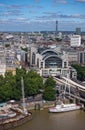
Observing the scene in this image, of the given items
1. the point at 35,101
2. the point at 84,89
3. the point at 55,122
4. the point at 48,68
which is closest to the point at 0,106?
the point at 35,101

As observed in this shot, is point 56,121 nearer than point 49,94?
Yes

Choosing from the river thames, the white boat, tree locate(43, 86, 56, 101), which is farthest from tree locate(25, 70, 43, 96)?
the white boat

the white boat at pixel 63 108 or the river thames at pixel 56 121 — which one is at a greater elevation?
the white boat at pixel 63 108

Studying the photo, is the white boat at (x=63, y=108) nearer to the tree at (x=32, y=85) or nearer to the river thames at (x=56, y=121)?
the river thames at (x=56, y=121)

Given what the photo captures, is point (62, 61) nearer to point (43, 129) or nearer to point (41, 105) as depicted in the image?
point (41, 105)

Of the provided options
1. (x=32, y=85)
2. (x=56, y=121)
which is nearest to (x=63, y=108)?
(x=56, y=121)

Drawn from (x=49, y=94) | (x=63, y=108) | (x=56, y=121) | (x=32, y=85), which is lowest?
(x=56, y=121)

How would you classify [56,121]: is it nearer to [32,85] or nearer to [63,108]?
[63,108]

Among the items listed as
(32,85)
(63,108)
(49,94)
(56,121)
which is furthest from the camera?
(32,85)

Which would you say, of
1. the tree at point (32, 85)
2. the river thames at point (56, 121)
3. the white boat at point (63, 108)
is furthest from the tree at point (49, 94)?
the white boat at point (63, 108)
